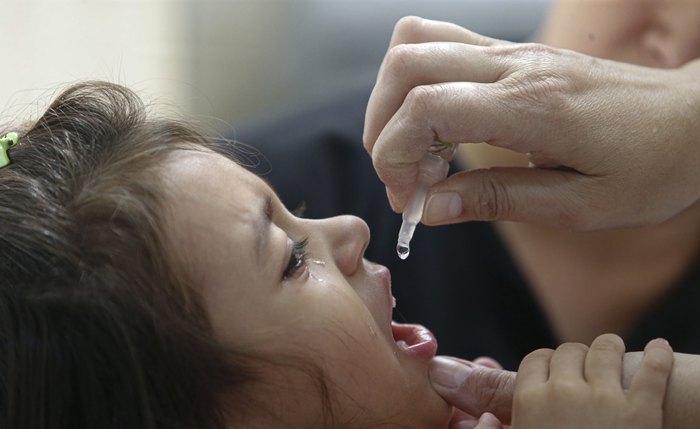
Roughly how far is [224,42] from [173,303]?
1.53 m

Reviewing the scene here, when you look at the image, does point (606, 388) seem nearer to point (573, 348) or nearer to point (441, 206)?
point (573, 348)

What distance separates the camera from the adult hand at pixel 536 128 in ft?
2.59

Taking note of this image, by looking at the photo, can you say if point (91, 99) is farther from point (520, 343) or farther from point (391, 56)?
point (520, 343)

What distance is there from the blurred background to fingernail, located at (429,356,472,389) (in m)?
1.04

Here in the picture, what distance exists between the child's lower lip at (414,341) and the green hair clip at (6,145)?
390 millimetres

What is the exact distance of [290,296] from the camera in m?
0.80

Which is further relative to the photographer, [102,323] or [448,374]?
[448,374]

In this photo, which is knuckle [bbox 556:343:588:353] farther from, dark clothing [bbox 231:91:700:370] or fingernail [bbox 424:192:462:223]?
dark clothing [bbox 231:91:700:370]

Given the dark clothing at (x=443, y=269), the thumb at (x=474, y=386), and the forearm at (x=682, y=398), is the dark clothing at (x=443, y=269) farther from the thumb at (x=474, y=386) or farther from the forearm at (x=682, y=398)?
the forearm at (x=682, y=398)

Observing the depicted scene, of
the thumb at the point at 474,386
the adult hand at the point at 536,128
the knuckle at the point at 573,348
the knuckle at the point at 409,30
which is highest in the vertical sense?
the knuckle at the point at 409,30

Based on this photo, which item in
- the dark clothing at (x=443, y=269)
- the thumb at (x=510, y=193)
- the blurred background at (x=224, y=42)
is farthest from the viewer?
the blurred background at (x=224, y=42)

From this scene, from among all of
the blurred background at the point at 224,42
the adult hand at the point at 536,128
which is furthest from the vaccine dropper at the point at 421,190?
the blurred background at the point at 224,42

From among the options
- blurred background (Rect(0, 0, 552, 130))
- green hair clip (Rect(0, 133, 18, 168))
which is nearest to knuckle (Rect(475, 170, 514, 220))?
green hair clip (Rect(0, 133, 18, 168))

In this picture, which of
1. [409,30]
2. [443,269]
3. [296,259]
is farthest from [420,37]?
[443,269]
